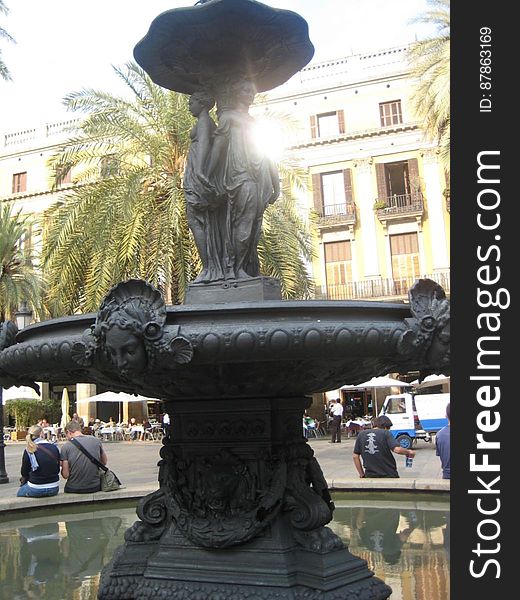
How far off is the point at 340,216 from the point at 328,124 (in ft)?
16.3

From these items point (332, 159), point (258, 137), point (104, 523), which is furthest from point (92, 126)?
point (332, 159)

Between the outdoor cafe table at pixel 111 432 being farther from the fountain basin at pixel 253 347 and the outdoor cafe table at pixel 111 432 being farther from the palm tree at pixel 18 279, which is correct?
the fountain basin at pixel 253 347

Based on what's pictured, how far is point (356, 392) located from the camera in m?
34.1

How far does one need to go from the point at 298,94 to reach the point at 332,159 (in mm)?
3654

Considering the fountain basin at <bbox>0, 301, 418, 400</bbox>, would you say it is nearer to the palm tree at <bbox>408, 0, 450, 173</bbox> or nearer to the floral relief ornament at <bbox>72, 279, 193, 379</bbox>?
the floral relief ornament at <bbox>72, 279, 193, 379</bbox>

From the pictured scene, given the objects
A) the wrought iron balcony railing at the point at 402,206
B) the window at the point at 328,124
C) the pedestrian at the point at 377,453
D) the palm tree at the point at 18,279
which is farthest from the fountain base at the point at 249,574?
the window at the point at 328,124

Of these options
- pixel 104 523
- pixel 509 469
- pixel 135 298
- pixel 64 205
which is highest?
pixel 64 205

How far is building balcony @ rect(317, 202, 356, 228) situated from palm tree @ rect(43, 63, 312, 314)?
1596cm

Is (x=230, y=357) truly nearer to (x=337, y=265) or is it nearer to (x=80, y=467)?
(x=80, y=467)

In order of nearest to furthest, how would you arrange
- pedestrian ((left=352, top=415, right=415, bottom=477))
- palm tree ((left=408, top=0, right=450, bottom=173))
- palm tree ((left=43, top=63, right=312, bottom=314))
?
1. pedestrian ((left=352, top=415, right=415, bottom=477))
2. palm tree ((left=43, top=63, right=312, bottom=314))
3. palm tree ((left=408, top=0, right=450, bottom=173))

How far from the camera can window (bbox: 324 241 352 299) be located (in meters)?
34.2

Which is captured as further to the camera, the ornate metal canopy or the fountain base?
the ornate metal canopy

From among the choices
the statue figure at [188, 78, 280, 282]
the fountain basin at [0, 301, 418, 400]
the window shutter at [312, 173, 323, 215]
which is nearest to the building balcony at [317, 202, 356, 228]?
the window shutter at [312, 173, 323, 215]

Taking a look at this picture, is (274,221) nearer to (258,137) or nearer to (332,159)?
(258,137)
